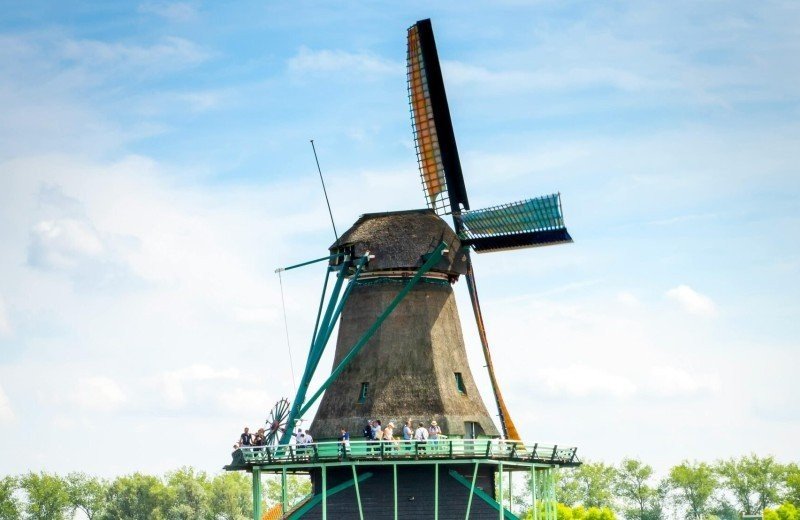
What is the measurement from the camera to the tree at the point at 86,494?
103m

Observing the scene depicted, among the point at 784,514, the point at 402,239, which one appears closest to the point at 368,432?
the point at 402,239

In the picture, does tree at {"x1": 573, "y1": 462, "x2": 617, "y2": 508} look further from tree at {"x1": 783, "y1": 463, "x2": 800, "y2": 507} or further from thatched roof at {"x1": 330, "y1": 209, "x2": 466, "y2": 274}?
thatched roof at {"x1": 330, "y1": 209, "x2": 466, "y2": 274}

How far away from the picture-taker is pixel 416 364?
4272 cm

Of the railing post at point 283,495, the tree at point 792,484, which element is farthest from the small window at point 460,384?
the tree at point 792,484

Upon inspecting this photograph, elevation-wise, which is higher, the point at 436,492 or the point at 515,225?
the point at 515,225

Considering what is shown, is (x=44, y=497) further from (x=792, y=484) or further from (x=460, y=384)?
(x=460, y=384)

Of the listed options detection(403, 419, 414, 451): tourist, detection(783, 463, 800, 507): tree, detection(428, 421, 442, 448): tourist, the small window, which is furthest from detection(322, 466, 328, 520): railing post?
detection(783, 463, 800, 507): tree

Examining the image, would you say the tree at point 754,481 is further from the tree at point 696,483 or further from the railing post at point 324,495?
the railing post at point 324,495

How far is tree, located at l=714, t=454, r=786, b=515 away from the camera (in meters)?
90.4

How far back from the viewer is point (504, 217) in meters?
44.2

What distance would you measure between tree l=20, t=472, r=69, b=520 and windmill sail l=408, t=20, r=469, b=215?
212 ft

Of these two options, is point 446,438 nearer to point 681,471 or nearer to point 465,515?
point 465,515

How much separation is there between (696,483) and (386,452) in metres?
58.8

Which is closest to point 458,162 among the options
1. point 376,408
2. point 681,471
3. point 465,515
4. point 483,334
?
point 483,334
